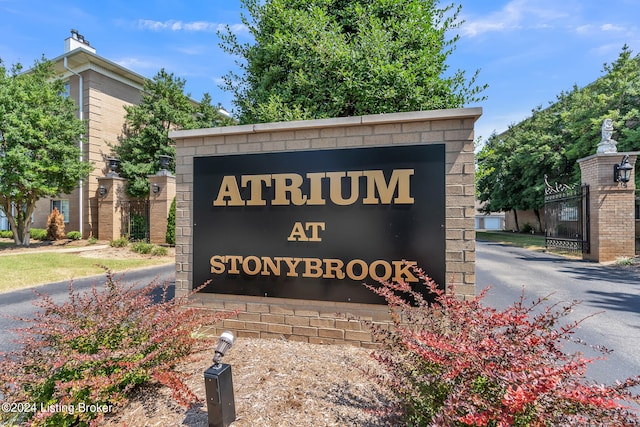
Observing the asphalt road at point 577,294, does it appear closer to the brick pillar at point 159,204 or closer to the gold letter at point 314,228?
the gold letter at point 314,228

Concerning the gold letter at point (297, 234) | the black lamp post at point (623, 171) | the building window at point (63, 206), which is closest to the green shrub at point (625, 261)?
the black lamp post at point (623, 171)

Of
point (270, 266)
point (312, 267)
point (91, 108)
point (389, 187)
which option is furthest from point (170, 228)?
point (389, 187)

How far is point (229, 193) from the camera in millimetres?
3871

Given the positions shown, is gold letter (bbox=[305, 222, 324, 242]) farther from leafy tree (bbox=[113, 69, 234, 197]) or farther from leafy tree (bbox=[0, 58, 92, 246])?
leafy tree (bbox=[0, 58, 92, 246])

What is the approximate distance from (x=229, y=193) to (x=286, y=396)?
2424mm

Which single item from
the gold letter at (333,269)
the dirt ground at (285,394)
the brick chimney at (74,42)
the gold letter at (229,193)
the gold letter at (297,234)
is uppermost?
the brick chimney at (74,42)

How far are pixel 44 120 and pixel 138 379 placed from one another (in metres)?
16.9

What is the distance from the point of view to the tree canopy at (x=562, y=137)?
1706 centimetres

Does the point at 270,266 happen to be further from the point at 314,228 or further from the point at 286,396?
the point at 286,396

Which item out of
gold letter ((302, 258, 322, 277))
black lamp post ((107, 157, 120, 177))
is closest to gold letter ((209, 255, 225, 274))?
gold letter ((302, 258, 322, 277))

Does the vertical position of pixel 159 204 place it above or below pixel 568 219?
above

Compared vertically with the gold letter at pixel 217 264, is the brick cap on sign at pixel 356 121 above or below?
above

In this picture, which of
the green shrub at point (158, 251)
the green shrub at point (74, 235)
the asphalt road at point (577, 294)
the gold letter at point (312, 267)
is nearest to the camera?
the gold letter at point (312, 267)

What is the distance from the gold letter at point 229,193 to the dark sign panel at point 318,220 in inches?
→ 0.5
